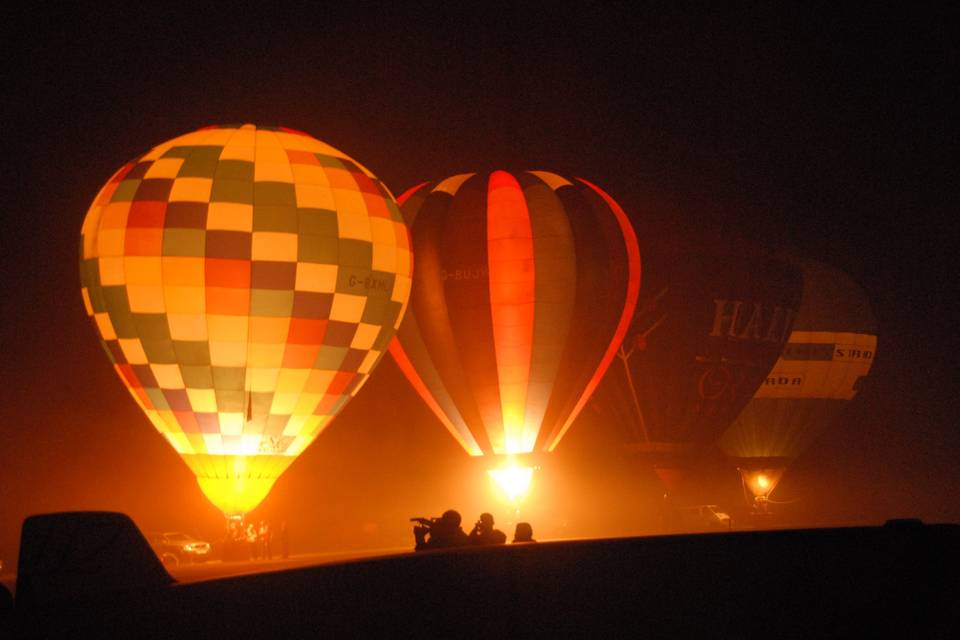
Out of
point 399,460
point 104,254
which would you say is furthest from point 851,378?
point 104,254

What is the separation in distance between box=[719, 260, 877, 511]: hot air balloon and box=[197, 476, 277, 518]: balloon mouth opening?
9.68 metres

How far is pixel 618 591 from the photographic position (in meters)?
2.95

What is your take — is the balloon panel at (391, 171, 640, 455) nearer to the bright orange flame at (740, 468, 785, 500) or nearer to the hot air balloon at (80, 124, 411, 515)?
the hot air balloon at (80, 124, 411, 515)

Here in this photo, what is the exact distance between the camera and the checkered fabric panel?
40.2 feet

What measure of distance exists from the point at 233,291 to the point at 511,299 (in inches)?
157

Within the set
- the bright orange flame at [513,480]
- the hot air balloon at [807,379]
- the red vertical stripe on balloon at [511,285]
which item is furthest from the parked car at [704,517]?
the red vertical stripe on balloon at [511,285]

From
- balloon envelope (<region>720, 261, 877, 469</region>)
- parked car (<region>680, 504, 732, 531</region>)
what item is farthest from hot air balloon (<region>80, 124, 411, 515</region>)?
balloon envelope (<region>720, 261, 877, 469</region>)

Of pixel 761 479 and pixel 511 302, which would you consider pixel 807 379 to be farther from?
pixel 511 302

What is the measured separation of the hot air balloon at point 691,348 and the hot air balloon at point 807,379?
1.13 meters

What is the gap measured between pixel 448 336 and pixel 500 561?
40.2ft

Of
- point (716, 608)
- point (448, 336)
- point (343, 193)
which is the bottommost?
point (716, 608)

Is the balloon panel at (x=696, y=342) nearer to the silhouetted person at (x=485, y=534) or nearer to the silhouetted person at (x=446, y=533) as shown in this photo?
A: the silhouetted person at (x=485, y=534)

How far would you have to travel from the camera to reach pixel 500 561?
9.59ft

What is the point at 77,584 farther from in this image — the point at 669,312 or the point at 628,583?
the point at 669,312
